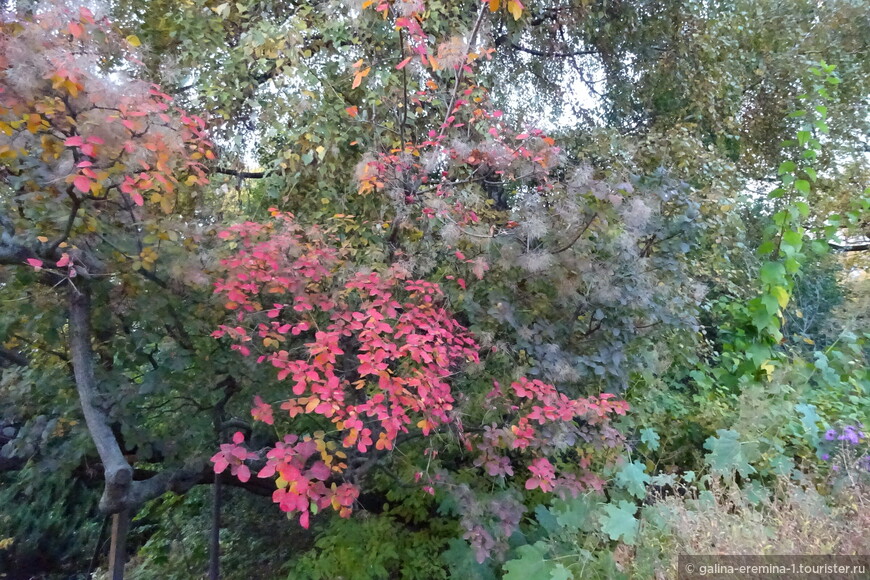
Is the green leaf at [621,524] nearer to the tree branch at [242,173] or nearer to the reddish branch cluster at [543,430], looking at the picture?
the reddish branch cluster at [543,430]

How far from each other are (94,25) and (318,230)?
1.30m

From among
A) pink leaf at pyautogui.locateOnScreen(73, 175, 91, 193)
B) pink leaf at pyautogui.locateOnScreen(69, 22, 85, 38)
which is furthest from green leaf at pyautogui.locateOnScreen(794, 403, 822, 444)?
pink leaf at pyautogui.locateOnScreen(69, 22, 85, 38)

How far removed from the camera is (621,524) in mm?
2443

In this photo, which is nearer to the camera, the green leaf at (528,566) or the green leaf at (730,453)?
the green leaf at (528,566)

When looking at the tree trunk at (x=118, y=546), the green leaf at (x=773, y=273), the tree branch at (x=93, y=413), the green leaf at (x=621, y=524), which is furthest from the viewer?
the green leaf at (x=773, y=273)

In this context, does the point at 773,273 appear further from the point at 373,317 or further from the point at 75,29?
the point at 75,29

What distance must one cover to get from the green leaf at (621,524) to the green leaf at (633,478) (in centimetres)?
28

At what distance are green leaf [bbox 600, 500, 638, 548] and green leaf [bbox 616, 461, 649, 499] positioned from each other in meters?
0.28

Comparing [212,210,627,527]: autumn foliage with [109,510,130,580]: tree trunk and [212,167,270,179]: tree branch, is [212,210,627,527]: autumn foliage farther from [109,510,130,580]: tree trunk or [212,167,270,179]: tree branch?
Answer: [109,510,130,580]: tree trunk

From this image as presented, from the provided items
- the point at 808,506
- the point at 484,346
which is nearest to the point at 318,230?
the point at 484,346

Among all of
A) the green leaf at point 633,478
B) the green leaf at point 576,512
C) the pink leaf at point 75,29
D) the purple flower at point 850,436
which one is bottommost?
the green leaf at point 576,512

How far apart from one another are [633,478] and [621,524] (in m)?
0.47

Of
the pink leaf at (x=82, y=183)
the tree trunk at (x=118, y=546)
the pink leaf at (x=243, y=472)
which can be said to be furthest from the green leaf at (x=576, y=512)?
the pink leaf at (x=82, y=183)

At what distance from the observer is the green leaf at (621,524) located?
7.84 feet
